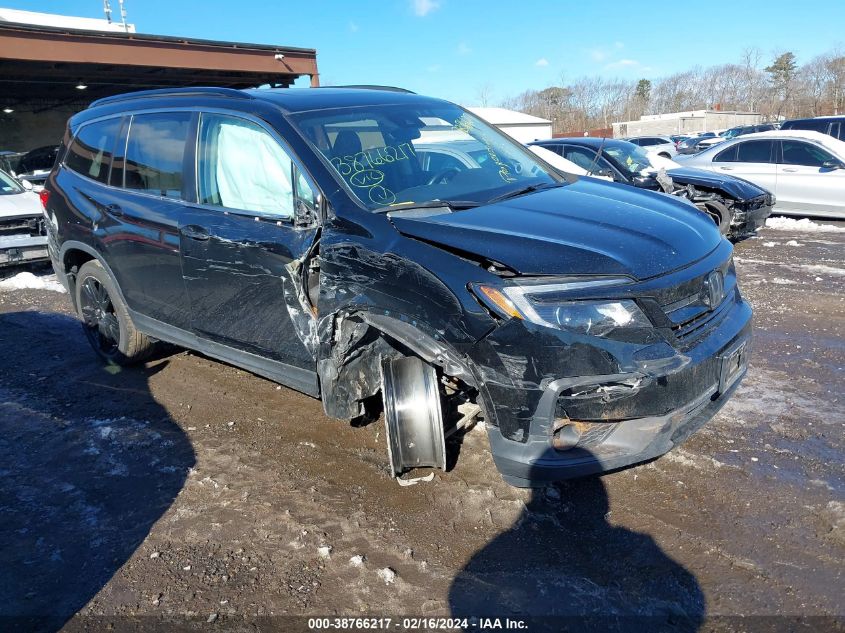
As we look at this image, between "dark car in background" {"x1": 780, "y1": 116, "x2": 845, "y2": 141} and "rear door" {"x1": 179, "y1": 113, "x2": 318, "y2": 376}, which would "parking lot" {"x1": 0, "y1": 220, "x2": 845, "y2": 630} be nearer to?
"rear door" {"x1": 179, "y1": 113, "x2": 318, "y2": 376}

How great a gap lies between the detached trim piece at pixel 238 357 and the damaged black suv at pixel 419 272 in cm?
2

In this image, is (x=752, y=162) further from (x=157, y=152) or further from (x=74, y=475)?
(x=74, y=475)

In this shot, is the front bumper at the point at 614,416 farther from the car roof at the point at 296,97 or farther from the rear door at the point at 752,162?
the rear door at the point at 752,162

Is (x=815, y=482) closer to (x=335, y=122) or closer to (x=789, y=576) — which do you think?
(x=789, y=576)

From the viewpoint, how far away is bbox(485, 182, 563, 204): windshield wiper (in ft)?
11.1

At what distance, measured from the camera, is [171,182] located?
4098mm

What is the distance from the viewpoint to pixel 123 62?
1669 cm

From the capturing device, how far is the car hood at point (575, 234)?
8.69 feet

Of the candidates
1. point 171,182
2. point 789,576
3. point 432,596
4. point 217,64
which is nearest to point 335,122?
point 171,182

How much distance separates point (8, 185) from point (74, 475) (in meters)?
7.59

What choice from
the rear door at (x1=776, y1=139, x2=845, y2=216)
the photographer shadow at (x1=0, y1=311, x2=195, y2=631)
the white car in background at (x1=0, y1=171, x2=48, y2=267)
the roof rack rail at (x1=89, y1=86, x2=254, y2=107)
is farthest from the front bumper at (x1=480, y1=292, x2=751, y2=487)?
the rear door at (x1=776, y1=139, x2=845, y2=216)

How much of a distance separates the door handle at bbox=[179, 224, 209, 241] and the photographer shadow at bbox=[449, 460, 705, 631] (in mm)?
2370

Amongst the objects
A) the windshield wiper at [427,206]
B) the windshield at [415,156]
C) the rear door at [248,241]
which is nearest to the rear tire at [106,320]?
the rear door at [248,241]

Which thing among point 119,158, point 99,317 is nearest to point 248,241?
point 119,158
